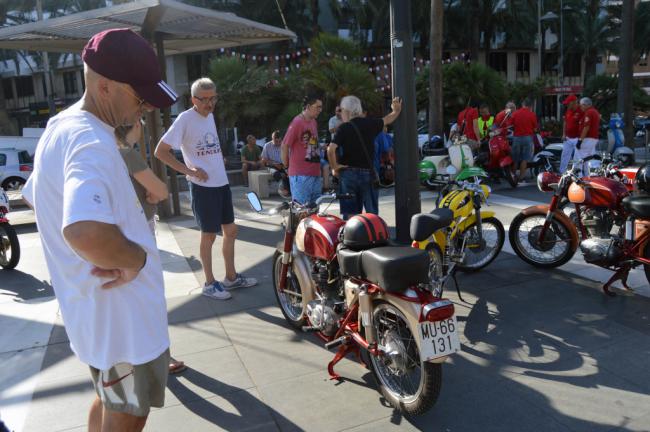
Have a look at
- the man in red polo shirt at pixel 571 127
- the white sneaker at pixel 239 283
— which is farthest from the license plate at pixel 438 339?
the man in red polo shirt at pixel 571 127

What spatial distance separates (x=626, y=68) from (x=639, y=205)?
36.5 feet

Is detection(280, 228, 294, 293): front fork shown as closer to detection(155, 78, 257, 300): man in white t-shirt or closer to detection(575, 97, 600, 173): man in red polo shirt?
detection(155, 78, 257, 300): man in white t-shirt

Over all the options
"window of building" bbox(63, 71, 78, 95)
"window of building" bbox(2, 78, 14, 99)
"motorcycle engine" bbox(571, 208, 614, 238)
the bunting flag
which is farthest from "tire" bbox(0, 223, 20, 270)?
"window of building" bbox(2, 78, 14, 99)

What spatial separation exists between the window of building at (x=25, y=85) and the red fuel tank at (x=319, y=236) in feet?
168

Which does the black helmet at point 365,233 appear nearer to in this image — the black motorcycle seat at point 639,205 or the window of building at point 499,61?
the black motorcycle seat at point 639,205

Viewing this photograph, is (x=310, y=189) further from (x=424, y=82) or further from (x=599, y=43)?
(x=599, y=43)

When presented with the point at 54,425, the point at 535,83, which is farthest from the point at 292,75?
the point at 54,425

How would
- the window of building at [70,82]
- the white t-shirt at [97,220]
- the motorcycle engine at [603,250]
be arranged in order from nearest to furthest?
the white t-shirt at [97,220]
the motorcycle engine at [603,250]
the window of building at [70,82]

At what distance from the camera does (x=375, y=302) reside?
3168mm

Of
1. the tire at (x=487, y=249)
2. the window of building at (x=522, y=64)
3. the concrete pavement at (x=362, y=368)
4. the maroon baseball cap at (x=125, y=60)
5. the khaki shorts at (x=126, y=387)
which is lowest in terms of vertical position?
the concrete pavement at (x=362, y=368)

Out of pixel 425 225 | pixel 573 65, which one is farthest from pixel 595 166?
pixel 573 65

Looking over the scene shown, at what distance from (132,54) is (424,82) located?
21.6 m

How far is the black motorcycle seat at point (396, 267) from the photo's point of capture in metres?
2.91

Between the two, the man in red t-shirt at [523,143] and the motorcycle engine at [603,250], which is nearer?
the motorcycle engine at [603,250]
